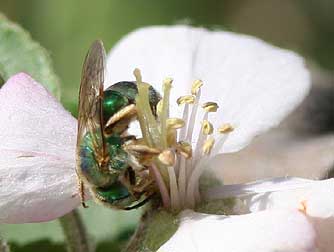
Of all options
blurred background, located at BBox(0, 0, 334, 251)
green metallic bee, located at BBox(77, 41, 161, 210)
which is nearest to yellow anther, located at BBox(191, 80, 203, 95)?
green metallic bee, located at BBox(77, 41, 161, 210)

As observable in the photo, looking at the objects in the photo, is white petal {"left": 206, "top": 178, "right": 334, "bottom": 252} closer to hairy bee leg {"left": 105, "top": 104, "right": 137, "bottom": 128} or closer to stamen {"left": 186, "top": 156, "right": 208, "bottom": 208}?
stamen {"left": 186, "top": 156, "right": 208, "bottom": 208}

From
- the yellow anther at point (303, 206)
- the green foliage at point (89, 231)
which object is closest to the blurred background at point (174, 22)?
the green foliage at point (89, 231)

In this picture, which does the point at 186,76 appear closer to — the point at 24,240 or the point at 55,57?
the point at 24,240

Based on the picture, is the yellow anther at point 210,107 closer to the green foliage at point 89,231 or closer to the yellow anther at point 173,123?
the yellow anther at point 173,123

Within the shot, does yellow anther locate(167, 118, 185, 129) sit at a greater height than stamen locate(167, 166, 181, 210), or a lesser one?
greater

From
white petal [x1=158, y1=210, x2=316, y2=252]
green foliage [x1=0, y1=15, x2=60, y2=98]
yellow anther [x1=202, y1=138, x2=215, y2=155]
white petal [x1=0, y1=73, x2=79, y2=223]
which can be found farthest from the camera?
green foliage [x1=0, y1=15, x2=60, y2=98]

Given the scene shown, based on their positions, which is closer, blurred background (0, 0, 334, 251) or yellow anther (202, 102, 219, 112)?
yellow anther (202, 102, 219, 112)

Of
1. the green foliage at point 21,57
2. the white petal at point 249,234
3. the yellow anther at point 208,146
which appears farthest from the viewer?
the green foliage at point 21,57

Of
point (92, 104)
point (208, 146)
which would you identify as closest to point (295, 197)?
point (208, 146)
